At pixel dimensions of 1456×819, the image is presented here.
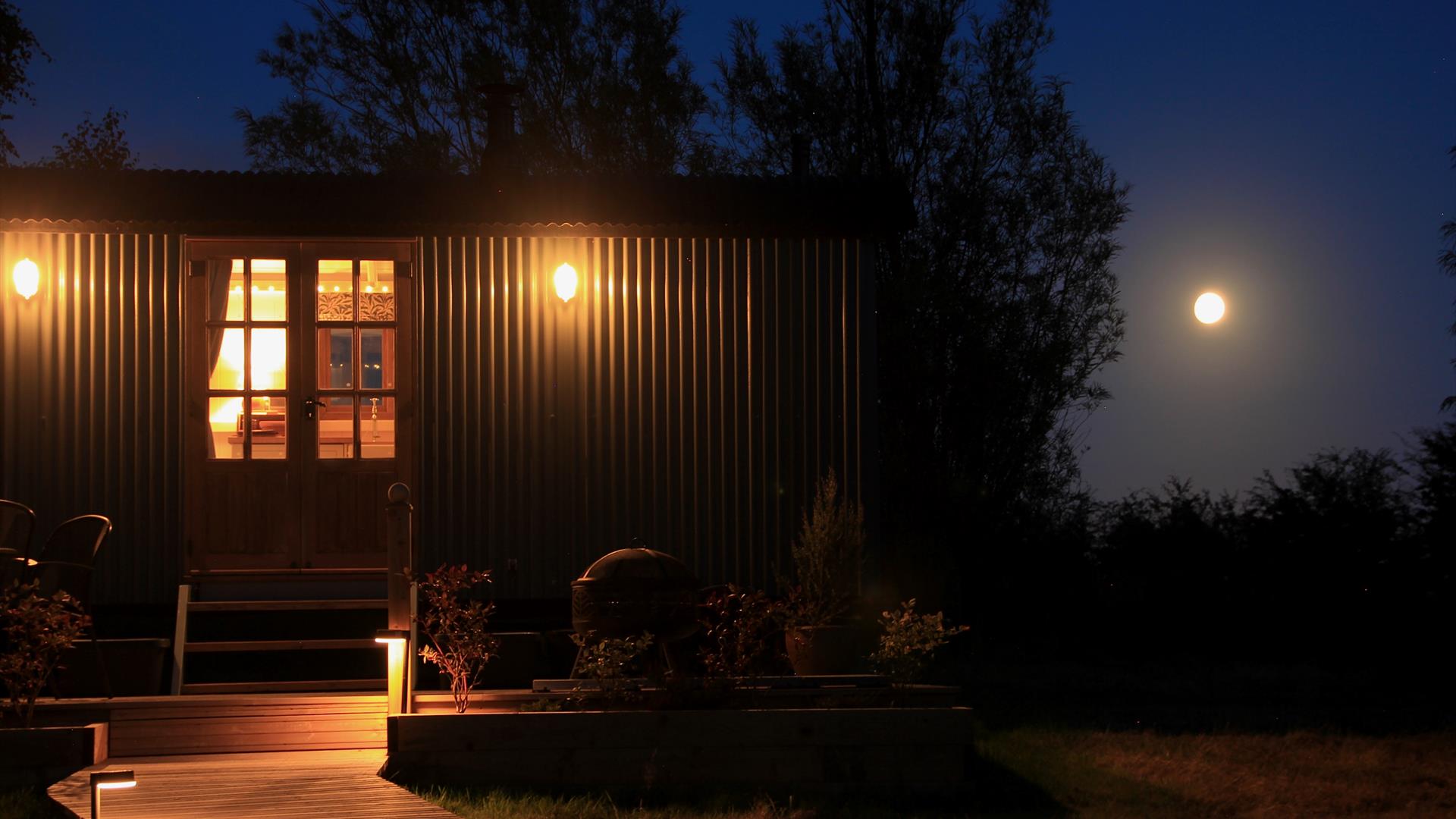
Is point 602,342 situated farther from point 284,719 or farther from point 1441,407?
point 1441,407

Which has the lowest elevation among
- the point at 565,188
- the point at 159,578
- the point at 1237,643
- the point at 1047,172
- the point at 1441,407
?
the point at 1237,643

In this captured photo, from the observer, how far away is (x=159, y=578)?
8188 millimetres

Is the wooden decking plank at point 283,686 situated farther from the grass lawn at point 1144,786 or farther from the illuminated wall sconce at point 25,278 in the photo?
the illuminated wall sconce at point 25,278

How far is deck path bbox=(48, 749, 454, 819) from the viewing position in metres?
5.23

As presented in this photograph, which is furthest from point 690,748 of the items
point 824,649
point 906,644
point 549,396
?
point 549,396

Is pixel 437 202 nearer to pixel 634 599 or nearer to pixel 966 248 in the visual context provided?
pixel 634 599

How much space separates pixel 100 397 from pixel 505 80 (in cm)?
1094

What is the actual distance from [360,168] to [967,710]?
45.5 ft

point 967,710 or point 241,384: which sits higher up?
point 241,384

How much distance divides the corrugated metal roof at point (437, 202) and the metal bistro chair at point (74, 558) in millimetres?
1746

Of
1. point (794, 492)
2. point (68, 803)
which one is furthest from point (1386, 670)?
point (68, 803)

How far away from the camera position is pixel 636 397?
853cm

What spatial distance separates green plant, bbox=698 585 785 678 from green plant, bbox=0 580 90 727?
2722 millimetres

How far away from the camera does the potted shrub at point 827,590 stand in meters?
7.56
